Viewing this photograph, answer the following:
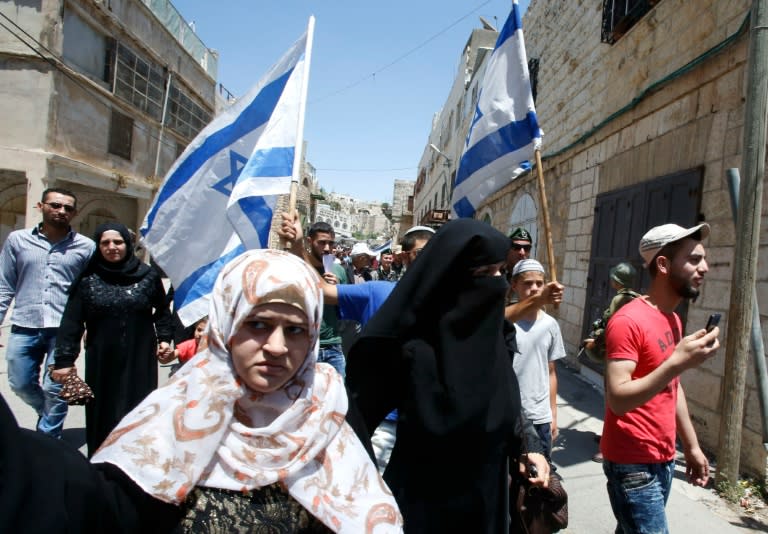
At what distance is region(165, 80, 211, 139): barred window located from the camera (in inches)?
713

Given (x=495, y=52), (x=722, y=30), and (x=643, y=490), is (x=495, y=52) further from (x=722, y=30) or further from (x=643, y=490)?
(x=643, y=490)

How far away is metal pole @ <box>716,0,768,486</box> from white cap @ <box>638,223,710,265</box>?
1559mm

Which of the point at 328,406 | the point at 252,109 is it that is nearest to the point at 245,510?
the point at 328,406

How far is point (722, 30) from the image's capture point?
13.9 feet

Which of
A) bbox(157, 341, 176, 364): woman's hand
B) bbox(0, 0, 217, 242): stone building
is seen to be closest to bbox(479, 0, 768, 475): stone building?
bbox(157, 341, 176, 364): woman's hand

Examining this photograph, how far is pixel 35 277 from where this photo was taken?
3336 mm

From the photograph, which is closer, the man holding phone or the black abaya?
the man holding phone

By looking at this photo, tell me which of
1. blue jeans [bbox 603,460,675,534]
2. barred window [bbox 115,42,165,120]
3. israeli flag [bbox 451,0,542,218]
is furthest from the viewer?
barred window [bbox 115,42,165,120]

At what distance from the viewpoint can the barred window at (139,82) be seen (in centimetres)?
1460

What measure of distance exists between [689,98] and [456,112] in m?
17.0

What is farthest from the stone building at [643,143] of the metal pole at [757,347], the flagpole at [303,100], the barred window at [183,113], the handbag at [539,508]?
the barred window at [183,113]

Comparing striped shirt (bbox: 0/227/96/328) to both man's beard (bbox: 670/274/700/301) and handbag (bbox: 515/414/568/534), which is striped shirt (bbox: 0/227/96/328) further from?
man's beard (bbox: 670/274/700/301)

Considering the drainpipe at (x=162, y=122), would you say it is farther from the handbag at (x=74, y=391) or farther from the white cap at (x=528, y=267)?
the white cap at (x=528, y=267)

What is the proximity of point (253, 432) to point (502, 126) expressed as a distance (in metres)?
2.90
